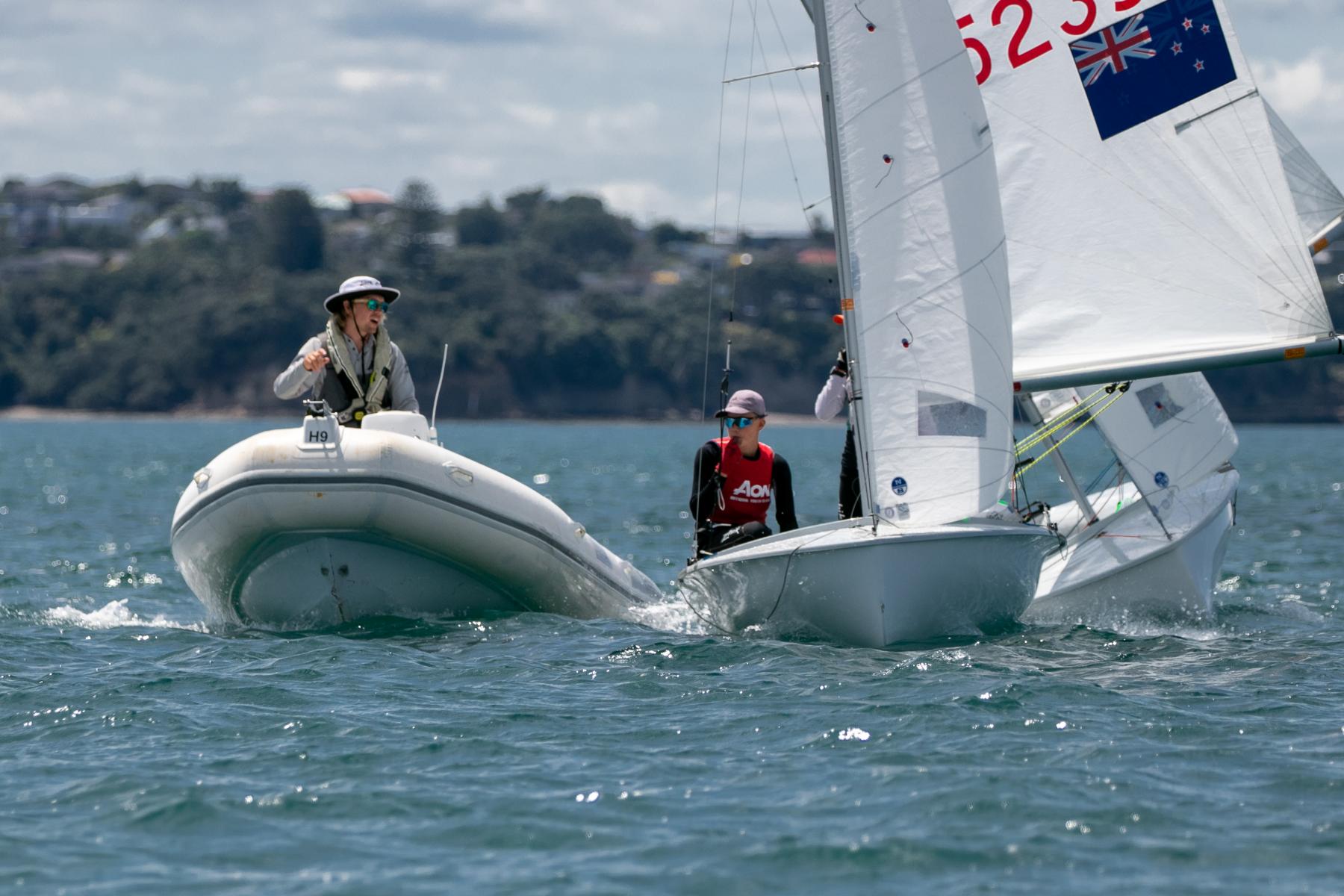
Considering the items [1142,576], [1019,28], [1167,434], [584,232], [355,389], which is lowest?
[1142,576]

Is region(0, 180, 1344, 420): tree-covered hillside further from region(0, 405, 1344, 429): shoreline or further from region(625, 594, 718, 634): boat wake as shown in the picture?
region(625, 594, 718, 634): boat wake

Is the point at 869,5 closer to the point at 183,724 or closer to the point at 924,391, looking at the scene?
the point at 924,391

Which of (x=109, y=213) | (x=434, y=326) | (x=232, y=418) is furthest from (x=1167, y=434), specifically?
(x=109, y=213)

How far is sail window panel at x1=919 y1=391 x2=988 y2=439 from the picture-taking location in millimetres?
9281

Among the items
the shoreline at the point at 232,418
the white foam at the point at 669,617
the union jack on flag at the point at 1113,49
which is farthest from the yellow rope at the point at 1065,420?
the shoreline at the point at 232,418

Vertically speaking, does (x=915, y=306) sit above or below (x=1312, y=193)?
below

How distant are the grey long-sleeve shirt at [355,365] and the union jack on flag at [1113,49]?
4.55 m

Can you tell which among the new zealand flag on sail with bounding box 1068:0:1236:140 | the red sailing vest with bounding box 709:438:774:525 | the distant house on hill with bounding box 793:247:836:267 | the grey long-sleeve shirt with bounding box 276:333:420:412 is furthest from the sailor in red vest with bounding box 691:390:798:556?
the distant house on hill with bounding box 793:247:836:267

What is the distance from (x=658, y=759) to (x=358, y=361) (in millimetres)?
3896

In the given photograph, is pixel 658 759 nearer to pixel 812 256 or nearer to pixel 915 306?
pixel 915 306

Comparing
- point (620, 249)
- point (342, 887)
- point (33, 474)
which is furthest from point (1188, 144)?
point (620, 249)

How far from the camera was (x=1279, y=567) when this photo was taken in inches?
608

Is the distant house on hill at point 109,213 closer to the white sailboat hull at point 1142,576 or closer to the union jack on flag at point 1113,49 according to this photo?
the union jack on flag at point 1113,49

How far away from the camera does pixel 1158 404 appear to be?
12.0m
